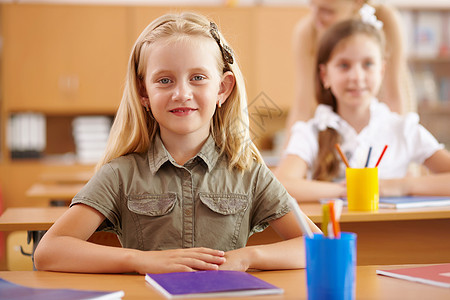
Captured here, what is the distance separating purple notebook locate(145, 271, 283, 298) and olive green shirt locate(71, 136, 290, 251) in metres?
0.33

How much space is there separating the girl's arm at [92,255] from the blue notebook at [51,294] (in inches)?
7.6

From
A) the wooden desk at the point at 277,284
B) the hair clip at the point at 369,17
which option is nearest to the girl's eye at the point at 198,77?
the wooden desk at the point at 277,284

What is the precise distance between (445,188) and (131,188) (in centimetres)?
113

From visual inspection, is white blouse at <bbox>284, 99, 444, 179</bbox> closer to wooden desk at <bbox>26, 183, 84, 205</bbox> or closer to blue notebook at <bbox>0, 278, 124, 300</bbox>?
wooden desk at <bbox>26, 183, 84, 205</bbox>

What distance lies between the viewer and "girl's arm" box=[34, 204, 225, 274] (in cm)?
117

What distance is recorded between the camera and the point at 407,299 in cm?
95

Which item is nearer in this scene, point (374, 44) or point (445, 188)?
point (445, 188)

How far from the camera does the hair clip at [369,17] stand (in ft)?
8.22

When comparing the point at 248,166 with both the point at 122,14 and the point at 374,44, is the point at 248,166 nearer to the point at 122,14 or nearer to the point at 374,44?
the point at 374,44

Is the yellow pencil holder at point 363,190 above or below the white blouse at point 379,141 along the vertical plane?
below

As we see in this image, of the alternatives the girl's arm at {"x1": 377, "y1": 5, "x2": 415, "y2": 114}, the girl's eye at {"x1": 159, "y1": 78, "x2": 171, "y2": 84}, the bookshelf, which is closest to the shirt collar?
the girl's eye at {"x1": 159, "y1": 78, "x2": 171, "y2": 84}

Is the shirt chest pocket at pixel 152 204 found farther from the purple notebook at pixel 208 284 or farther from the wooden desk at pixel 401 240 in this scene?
the wooden desk at pixel 401 240

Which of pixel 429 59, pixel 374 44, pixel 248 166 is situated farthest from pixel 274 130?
pixel 248 166

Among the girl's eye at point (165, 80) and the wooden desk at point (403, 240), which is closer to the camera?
the girl's eye at point (165, 80)
